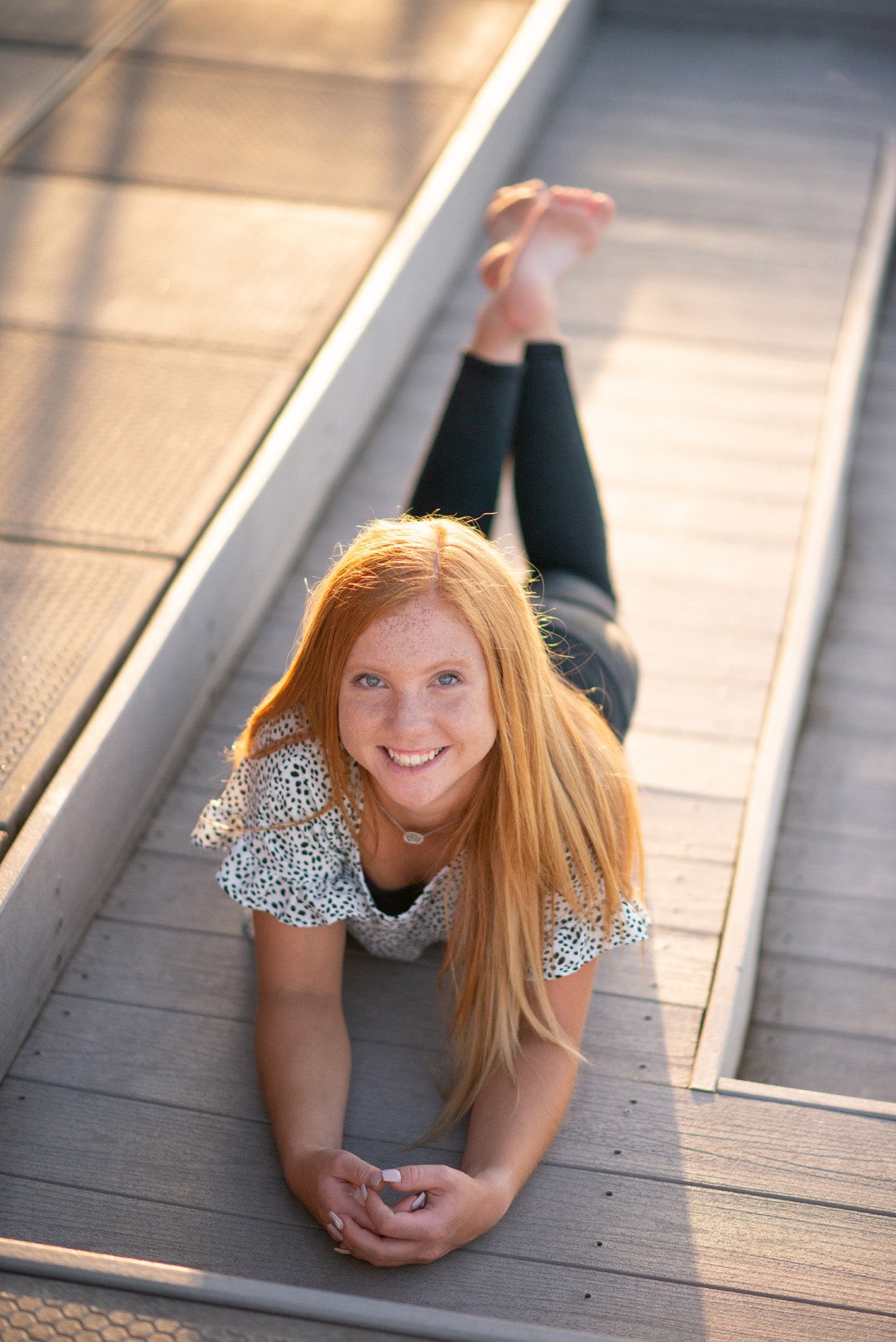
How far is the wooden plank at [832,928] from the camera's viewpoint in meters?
2.15

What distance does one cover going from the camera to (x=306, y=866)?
1571 mm

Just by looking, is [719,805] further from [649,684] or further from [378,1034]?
[378,1034]

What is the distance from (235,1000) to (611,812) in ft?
1.88

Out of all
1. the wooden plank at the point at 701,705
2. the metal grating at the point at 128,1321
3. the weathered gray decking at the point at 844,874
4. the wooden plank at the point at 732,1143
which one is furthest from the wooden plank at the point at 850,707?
the metal grating at the point at 128,1321

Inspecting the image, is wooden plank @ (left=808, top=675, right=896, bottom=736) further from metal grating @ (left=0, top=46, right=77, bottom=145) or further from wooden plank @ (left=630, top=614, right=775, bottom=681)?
metal grating @ (left=0, top=46, right=77, bottom=145)

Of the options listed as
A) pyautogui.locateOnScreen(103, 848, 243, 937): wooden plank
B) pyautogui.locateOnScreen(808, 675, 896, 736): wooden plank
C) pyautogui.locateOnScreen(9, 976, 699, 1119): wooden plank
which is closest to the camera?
pyautogui.locateOnScreen(9, 976, 699, 1119): wooden plank

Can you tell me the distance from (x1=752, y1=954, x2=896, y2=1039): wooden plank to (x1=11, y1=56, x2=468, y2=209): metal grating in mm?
1926

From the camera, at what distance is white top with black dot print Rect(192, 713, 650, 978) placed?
5.09ft

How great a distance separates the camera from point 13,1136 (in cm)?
160

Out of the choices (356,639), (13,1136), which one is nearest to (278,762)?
(356,639)

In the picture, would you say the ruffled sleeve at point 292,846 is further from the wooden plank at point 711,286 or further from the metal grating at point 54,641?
the wooden plank at point 711,286

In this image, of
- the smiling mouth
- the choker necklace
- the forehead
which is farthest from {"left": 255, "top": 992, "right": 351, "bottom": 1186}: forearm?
the forehead

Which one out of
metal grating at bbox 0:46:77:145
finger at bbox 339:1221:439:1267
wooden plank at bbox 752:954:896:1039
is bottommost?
finger at bbox 339:1221:439:1267

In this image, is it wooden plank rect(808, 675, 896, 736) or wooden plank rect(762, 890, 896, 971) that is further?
wooden plank rect(808, 675, 896, 736)
